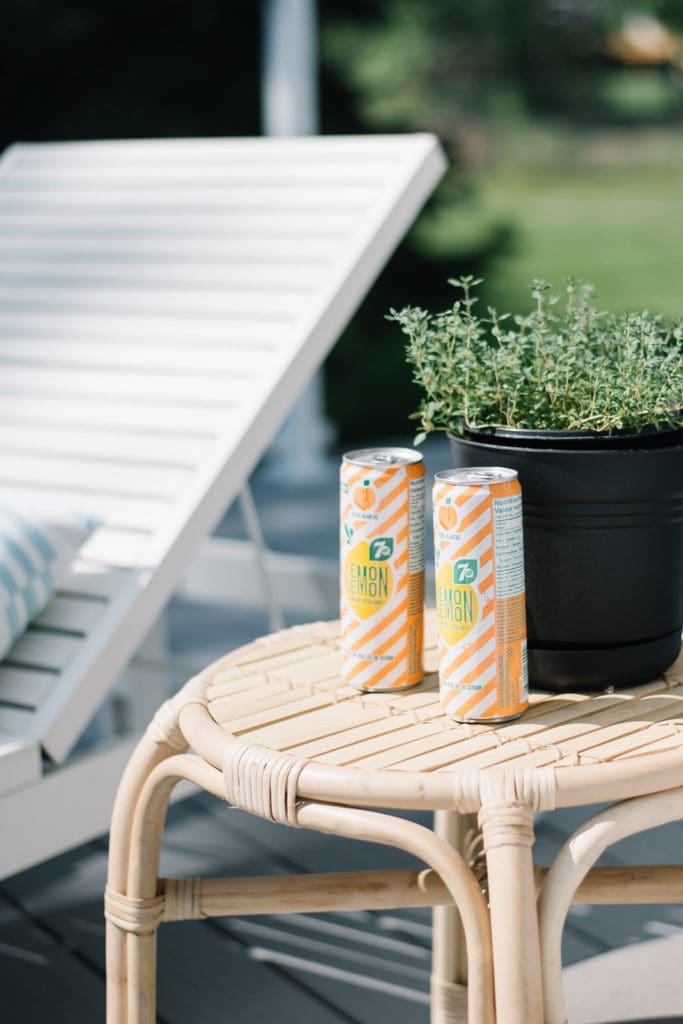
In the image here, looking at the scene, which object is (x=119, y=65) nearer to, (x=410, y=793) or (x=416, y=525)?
(x=416, y=525)

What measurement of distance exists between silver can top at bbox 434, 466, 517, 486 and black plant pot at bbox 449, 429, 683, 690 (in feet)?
0.09

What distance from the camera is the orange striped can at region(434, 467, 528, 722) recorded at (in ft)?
3.31

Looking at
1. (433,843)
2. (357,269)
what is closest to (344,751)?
(433,843)

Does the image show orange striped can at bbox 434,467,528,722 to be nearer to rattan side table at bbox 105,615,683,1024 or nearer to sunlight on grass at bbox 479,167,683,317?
rattan side table at bbox 105,615,683,1024

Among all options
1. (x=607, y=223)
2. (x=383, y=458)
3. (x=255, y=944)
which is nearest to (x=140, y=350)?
(x=255, y=944)

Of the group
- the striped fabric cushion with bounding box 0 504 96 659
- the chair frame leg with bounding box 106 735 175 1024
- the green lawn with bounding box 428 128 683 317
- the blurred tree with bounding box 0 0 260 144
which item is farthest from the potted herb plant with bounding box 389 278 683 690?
the green lawn with bounding box 428 128 683 317

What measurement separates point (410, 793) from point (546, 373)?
390 mm

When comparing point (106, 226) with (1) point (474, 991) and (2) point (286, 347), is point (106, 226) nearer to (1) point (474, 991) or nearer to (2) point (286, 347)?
(2) point (286, 347)

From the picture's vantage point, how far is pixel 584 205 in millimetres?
12898

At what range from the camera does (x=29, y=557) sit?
1.57m

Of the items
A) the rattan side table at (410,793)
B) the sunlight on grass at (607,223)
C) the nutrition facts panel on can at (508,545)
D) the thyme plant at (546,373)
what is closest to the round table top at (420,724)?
the rattan side table at (410,793)

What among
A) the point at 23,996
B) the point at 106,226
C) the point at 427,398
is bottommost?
the point at 23,996

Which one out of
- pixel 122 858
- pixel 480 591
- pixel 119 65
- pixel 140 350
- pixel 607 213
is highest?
pixel 119 65

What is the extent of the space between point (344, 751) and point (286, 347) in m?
0.99
